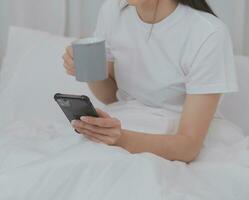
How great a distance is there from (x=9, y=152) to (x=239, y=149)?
528mm

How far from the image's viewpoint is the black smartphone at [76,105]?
938 mm

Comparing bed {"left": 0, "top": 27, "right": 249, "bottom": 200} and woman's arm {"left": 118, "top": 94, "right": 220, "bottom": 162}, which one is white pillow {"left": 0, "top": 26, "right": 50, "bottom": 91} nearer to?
bed {"left": 0, "top": 27, "right": 249, "bottom": 200}

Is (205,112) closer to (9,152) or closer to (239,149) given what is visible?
(239,149)

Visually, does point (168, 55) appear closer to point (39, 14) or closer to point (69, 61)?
point (69, 61)

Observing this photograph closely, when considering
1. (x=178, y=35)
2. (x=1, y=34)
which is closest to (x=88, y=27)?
(x=1, y=34)

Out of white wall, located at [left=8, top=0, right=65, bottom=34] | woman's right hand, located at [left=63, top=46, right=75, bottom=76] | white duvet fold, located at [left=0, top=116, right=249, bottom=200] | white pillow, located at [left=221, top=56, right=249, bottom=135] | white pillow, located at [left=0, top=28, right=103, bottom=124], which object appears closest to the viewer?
white duvet fold, located at [left=0, top=116, right=249, bottom=200]

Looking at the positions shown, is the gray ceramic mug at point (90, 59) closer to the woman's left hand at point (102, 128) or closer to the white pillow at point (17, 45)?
the woman's left hand at point (102, 128)

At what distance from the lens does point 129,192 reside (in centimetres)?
88

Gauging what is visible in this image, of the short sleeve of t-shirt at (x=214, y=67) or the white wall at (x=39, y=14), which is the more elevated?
the short sleeve of t-shirt at (x=214, y=67)

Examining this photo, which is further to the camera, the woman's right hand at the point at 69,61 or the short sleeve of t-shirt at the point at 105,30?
the short sleeve of t-shirt at the point at 105,30

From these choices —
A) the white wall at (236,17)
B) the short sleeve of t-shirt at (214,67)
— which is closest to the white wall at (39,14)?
the white wall at (236,17)

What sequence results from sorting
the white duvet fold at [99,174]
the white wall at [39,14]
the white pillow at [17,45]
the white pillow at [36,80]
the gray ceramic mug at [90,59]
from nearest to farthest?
1. the white duvet fold at [99,174]
2. the gray ceramic mug at [90,59]
3. the white pillow at [36,80]
4. the white pillow at [17,45]
5. the white wall at [39,14]

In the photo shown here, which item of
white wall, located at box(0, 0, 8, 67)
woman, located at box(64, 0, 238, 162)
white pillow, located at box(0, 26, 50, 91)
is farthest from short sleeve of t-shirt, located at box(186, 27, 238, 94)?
white wall, located at box(0, 0, 8, 67)

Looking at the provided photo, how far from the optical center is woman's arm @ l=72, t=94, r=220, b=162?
1.04m
